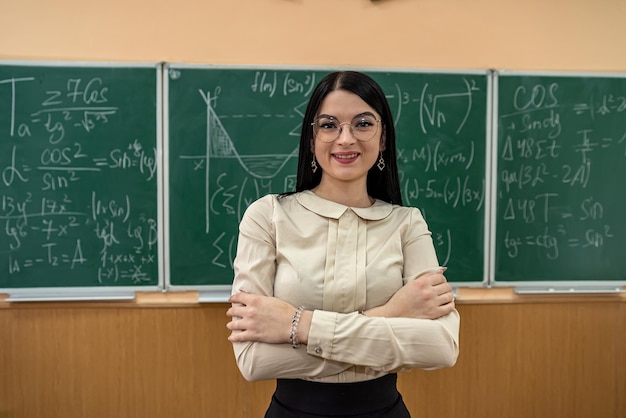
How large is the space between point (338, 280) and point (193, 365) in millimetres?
1718

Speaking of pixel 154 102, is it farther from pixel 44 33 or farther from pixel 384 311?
pixel 384 311

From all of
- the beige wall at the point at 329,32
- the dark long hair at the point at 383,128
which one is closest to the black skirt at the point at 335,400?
the dark long hair at the point at 383,128

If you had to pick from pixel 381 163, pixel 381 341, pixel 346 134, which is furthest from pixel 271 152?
pixel 381 341

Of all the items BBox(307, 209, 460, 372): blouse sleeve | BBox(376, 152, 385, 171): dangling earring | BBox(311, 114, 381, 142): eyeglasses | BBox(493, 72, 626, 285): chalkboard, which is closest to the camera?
BBox(307, 209, 460, 372): blouse sleeve

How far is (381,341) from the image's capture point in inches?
44.3

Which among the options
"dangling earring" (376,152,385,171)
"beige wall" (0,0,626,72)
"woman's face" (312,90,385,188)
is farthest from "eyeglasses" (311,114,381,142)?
"beige wall" (0,0,626,72)

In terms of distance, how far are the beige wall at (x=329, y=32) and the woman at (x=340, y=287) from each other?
1478 mm

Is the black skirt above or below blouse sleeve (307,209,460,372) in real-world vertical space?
below

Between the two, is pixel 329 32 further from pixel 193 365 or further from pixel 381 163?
pixel 193 365

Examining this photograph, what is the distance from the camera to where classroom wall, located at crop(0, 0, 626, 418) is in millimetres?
2512

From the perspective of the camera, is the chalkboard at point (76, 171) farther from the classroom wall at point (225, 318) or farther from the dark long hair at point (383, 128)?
the dark long hair at point (383, 128)

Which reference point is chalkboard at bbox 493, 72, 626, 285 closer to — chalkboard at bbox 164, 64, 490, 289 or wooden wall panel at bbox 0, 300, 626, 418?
chalkboard at bbox 164, 64, 490, 289

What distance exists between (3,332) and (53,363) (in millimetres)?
330

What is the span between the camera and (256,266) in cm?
121
